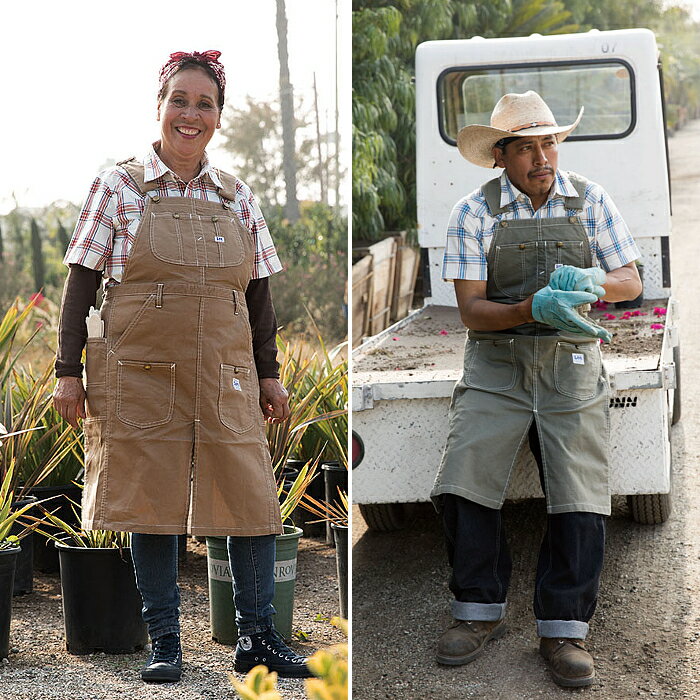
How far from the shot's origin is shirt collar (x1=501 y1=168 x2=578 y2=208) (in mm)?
3023

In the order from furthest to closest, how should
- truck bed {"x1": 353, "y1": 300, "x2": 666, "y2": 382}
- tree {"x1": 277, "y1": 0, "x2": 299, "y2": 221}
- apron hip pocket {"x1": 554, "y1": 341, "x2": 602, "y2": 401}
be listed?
tree {"x1": 277, "y1": 0, "x2": 299, "y2": 221}
truck bed {"x1": 353, "y1": 300, "x2": 666, "y2": 382}
apron hip pocket {"x1": 554, "y1": 341, "x2": 602, "y2": 401}

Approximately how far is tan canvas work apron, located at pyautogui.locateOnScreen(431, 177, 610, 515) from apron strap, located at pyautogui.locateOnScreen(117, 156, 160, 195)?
109 centimetres

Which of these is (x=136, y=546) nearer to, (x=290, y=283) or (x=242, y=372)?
(x=242, y=372)

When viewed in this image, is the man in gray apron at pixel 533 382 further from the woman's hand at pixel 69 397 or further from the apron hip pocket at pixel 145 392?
the woman's hand at pixel 69 397

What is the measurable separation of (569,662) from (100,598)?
135 cm

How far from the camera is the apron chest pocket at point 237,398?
248cm

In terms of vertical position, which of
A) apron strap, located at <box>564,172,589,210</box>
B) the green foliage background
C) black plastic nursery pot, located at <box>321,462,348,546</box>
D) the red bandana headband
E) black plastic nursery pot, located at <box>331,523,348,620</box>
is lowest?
black plastic nursery pot, located at <box>331,523,348,620</box>

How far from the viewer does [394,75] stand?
334 inches

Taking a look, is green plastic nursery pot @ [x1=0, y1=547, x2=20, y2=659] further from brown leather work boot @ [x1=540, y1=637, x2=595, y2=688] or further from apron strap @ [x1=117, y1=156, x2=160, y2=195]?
brown leather work boot @ [x1=540, y1=637, x2=595, y2=688]

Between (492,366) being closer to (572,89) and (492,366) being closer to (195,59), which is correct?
(195,59)

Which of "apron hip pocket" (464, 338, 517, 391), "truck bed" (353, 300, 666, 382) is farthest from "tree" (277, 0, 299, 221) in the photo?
"apron hip pocket" (464, 338, 517, 391)

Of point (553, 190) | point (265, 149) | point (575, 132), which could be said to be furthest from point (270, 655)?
point (265, 149)

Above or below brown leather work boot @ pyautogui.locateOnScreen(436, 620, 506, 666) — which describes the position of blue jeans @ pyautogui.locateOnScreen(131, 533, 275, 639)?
above

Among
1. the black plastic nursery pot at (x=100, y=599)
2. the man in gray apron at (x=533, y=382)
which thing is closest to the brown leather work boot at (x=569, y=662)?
the man in gray apron at (x=533, y=382)
